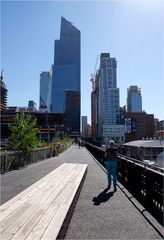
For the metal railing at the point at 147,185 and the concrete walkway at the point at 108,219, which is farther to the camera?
the metal railing at the point at 147,185

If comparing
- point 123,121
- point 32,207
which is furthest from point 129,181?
point 123,121

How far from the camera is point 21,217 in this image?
18.4 ft

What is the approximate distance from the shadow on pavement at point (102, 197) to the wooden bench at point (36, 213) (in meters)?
0.80

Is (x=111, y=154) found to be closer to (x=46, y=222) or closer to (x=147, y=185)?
(x=147, y=185)

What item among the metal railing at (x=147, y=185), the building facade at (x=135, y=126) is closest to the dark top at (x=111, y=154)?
the metal railing at (x=147, y=185)

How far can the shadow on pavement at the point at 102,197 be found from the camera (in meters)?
9.28

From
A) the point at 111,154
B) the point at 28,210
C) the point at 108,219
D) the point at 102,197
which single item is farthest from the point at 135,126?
the point at 28,210

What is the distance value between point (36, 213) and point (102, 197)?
4401 millimetres

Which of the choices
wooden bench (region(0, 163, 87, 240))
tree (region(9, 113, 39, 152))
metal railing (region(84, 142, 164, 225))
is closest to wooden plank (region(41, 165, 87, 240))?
wooden bench (region(0, 163, 87, 240))

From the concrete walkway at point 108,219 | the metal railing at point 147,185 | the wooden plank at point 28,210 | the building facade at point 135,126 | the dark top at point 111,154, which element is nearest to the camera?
the wooden plank at point 28,210

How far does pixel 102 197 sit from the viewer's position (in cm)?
1005

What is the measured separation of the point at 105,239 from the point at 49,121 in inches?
6302

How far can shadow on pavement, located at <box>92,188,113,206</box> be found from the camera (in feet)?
30.5

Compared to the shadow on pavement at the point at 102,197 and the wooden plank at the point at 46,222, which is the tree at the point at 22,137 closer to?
the shadow on pavement at the point at 102,197
